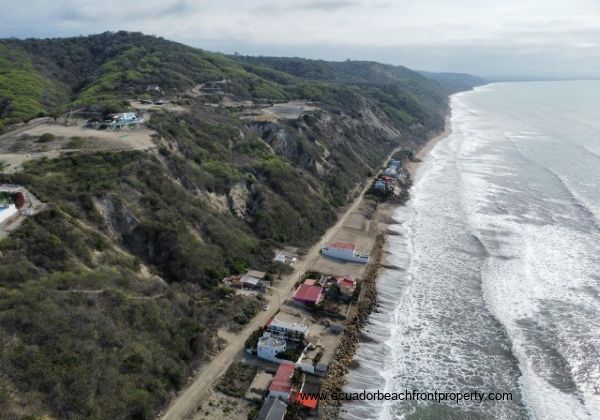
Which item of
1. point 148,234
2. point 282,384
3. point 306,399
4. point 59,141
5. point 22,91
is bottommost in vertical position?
point 306,399

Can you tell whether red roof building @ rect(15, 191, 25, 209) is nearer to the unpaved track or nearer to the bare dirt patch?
the bare dirt patch

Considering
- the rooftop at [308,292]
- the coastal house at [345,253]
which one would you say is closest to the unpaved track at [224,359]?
the rooftop at [308,292]

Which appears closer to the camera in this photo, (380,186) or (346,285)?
(346,285)

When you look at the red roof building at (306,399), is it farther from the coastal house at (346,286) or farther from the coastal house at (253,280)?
the coastal house at (253,280)

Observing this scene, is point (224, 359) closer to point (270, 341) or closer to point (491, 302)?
point (270, 341)

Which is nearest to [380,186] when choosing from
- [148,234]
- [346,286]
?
[346,286]

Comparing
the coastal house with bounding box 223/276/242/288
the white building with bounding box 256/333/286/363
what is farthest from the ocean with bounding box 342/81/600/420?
the coastal house with bounding box 223/276/242/288

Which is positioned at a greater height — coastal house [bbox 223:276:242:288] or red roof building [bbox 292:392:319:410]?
coastal house [bbox 223:276:242:288]
